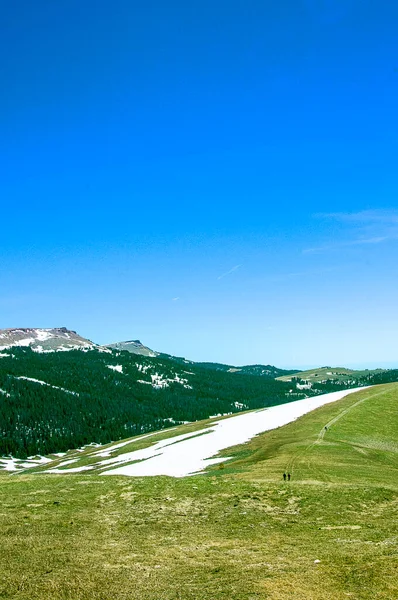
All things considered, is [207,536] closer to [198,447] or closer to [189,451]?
[189,451]

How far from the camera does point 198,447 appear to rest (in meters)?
70.4

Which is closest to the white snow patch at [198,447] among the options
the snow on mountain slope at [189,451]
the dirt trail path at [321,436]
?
the snow on mountain slope at [189,451]

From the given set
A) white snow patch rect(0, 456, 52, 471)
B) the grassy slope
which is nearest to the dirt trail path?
the grassy slope

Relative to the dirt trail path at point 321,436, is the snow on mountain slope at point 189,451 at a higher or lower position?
lower

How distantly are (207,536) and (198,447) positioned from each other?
47842 millimetres

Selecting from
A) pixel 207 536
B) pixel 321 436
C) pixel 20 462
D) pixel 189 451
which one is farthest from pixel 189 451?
pixel 20 462

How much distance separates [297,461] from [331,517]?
20440 millimetres

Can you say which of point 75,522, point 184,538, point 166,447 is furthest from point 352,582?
point 166,447

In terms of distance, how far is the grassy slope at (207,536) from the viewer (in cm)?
1664

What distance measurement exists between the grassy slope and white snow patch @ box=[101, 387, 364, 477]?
44.5 ft

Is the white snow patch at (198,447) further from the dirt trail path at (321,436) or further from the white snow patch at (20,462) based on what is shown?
the white snow patch at (20,462)

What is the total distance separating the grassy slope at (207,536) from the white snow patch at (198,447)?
1356 cm

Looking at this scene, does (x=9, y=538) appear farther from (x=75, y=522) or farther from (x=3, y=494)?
(x=3, y=494)

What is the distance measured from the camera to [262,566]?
734 inches
